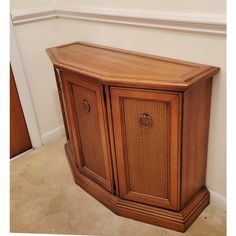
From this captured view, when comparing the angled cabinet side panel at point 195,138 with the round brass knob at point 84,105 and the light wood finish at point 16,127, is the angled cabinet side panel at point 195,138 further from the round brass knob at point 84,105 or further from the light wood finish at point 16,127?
the light wood finish at point 16,127

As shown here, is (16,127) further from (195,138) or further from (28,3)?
(195,138)

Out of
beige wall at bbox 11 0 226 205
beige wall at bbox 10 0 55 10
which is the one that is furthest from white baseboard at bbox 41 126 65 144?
beige wall at bbox 10 0 55 10

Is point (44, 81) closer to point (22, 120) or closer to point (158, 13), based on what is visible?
point (22, 120)

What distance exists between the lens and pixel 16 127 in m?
2.05

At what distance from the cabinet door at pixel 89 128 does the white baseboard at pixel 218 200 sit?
568 millimetres

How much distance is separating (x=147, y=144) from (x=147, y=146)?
1 cm

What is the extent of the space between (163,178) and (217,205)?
42 cm

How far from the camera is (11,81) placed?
1906 millimetres

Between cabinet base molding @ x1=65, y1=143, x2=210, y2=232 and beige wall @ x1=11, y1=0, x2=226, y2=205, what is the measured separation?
12 centimetres

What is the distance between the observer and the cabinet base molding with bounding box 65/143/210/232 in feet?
4.56

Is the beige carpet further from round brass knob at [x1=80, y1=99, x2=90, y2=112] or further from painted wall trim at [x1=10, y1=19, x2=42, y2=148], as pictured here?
round brass knob at [x1=80, y1=99, x2=90, y2=112]

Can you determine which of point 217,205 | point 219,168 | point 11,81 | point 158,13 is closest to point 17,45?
point 11,81

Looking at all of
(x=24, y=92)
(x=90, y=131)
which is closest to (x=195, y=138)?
(x=90, y=131)

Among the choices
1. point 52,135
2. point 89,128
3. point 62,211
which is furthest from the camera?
point 52,135
